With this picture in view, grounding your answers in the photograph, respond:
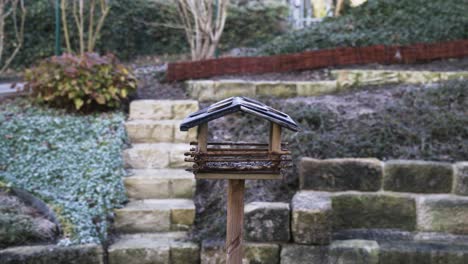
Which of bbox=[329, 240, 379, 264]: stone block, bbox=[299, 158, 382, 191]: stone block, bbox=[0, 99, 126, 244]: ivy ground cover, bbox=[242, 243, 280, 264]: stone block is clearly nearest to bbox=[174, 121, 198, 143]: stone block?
bbox=[0, 99, 126, 244]: ivy ground cover

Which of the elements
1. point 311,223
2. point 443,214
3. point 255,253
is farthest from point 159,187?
point 443,214

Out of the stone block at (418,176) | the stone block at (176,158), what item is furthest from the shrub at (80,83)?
the stone block at (418,176)

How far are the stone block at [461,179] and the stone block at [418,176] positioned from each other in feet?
0.14

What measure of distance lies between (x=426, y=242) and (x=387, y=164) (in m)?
0.64

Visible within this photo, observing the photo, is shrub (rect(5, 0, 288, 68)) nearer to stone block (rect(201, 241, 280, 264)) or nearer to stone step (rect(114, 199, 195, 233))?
stone step (rect(114, 199, 195, 233))

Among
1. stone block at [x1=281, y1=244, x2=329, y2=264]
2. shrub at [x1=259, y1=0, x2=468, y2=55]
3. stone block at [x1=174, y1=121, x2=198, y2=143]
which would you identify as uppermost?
shrub at [x1=259, y1=0, x2=468, y2=55]

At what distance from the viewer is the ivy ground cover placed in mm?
4512

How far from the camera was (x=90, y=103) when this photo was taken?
20.2 ft

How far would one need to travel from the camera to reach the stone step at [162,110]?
6086 millimetres

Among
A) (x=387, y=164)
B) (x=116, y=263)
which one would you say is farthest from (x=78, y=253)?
(x=387, y=164)

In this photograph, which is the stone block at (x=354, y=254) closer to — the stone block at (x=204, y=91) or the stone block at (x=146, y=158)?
the stone block at (x=146, y=158)

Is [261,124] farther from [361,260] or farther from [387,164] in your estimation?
[361,260]

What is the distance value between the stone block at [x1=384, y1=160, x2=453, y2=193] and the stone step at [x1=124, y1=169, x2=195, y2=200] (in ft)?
5.29

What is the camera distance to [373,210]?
4.54 metres
